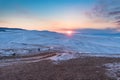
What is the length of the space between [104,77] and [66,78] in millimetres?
3677

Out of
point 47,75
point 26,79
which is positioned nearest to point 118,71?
point 47,75

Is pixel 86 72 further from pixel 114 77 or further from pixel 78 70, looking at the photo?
pixel 114 77

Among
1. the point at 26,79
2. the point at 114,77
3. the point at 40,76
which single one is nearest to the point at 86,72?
the point at 114,77

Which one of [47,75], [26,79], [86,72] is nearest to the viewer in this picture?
[26,79]

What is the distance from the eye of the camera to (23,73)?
2186cm

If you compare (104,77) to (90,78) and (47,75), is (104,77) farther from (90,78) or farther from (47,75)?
(47,75)

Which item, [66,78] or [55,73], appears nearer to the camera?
[66,78]

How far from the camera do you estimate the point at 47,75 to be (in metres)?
20.9

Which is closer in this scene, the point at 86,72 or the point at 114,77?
the point at 114,77

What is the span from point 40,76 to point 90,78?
A: 4876mm

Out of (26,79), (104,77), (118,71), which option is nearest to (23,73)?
(26,79)

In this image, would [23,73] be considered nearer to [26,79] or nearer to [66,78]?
[26,79]

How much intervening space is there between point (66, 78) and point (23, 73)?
196 inches

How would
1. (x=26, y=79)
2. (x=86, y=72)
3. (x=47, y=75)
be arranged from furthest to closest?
(x=86, y=72) → (x=47, y=75) → (x=26, y=79)
